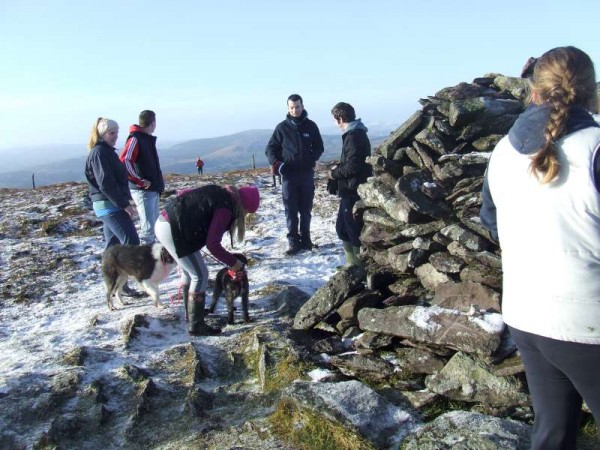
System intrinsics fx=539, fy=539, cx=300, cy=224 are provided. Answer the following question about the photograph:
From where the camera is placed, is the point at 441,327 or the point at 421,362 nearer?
the point at 441,327

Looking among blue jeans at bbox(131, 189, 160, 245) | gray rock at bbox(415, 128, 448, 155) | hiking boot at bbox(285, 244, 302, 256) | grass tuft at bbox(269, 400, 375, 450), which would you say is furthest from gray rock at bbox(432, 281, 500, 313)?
blue jeans at bbox(131, 189, 160, 245)

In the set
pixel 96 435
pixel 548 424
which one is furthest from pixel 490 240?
pixel 96 435

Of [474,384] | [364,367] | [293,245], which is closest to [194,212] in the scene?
[364,367]

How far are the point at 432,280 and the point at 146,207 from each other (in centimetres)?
485

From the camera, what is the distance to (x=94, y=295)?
8.92 m

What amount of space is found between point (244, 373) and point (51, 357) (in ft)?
7.65

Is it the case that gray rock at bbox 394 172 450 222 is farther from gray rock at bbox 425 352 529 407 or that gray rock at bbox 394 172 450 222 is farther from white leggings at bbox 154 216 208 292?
white leggings at bbox 154 216 208 292

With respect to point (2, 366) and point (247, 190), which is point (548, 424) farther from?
point (2, 366)

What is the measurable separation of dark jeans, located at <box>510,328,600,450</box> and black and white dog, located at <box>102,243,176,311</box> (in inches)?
227

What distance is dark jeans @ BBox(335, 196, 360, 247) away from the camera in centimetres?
818

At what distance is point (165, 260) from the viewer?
763 cm

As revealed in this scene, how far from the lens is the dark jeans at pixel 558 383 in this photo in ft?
8.04

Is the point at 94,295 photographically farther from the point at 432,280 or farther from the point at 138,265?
the point at 432,280

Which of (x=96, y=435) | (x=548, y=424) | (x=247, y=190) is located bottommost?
(x=96, y=435)
